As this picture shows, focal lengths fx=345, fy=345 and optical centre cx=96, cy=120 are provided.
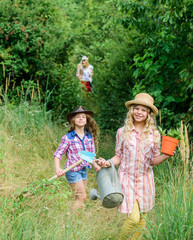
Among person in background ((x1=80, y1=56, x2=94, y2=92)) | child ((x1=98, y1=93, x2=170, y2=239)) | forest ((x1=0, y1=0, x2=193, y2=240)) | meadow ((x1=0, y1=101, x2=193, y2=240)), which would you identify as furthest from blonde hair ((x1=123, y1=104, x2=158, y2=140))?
person in background ((x1=80, y1=56, x2=94, y2=92))

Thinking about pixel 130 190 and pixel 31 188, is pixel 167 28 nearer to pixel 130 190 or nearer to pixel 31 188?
pixel 130 190

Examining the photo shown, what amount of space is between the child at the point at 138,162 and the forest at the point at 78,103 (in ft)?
0.59

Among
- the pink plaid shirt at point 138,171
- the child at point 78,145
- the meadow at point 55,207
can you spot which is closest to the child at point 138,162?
Answer: the pink plaid shirt at point 138,171

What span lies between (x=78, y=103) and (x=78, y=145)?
398 centimetres

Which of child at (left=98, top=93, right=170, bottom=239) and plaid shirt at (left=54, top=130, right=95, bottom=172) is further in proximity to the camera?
plaid shirt at (left=54, top=130, right=95, bottom=172)

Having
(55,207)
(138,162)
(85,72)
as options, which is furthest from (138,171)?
(85,72)

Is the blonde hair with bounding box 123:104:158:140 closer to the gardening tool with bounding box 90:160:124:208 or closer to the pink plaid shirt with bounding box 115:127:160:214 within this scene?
the pink plaid shirt with bounding box 115:127:160:214

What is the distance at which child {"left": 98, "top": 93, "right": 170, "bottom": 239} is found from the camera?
319 cm

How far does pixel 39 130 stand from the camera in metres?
5.89

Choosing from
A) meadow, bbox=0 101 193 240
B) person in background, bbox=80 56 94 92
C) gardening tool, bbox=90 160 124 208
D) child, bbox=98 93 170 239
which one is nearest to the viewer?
meadow, bbox=0 101 193 240

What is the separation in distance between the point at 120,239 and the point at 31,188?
0.96m

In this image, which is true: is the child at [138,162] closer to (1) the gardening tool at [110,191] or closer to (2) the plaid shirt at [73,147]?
(1) the gardening tool at [110,191]

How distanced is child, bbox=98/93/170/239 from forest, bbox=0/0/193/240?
0.59 ft

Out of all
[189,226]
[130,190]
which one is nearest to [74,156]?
[130,190]
